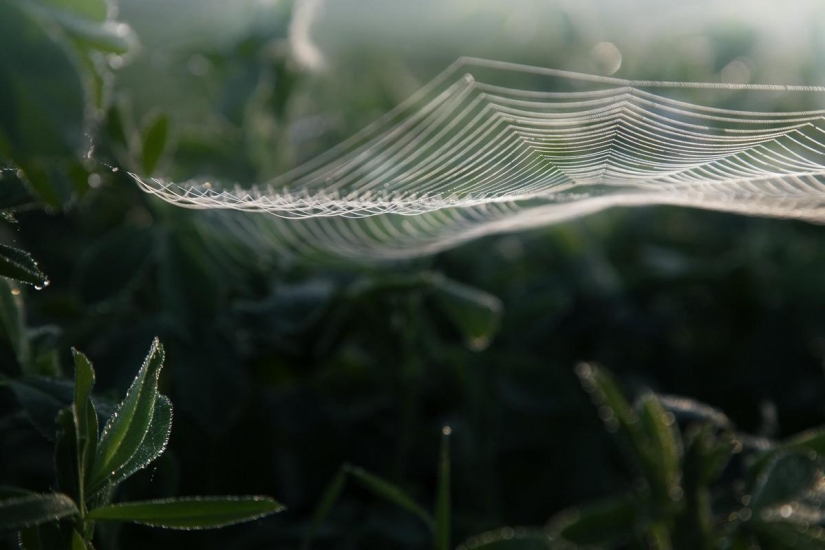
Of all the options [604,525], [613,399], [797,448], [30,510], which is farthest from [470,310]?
[30,510]

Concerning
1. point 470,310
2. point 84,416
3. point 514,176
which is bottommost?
point 84,416

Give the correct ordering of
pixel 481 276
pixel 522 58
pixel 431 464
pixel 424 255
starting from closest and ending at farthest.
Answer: pixel 424 255, pixel 431 464, pixel 481 276, pixel 522 58

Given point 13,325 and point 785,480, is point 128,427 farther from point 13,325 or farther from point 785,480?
point 785,480

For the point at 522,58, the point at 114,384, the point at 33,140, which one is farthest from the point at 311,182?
the point at 522,58

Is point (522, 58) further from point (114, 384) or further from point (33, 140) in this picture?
point (33, 140)

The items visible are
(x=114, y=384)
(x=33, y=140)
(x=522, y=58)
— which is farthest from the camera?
(x=522, y=58)

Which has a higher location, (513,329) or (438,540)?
(513,329)

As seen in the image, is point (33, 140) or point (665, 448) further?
point (665, 448)

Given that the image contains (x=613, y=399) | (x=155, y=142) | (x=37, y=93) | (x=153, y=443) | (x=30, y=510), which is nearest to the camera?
(x=37, y=93)
